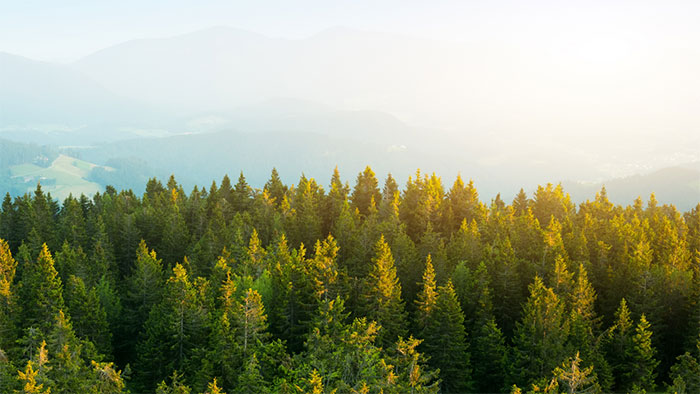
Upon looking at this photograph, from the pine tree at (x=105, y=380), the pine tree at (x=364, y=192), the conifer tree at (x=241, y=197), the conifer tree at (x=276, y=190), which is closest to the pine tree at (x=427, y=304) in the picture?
the pine tree at (x=105, y=380)

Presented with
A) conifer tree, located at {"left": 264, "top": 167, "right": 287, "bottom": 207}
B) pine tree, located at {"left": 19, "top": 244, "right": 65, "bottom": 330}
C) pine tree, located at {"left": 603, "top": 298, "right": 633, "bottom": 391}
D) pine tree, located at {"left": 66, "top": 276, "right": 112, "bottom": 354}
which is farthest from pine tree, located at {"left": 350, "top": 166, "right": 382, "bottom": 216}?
pine tree, located at {"left": 19, "top": 244, "right": 65, "bottom": 330}

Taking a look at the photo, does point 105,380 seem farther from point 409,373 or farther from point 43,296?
point 409,373

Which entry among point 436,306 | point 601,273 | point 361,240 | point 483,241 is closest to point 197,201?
point 361,240

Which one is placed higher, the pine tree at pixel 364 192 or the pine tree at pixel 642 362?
the pine tree at pixel 364 192

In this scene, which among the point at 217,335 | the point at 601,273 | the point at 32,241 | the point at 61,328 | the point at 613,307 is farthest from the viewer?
the point at 32,241

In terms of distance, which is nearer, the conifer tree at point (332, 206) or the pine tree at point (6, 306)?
the pine tree at point (6, 306)

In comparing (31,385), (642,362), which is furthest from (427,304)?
(31,385)

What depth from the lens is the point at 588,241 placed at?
6475cm

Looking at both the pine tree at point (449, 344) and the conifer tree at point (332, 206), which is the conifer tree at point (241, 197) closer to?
the conifer tree at point (332, 206)

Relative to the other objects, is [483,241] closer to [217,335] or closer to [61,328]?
[217,335]

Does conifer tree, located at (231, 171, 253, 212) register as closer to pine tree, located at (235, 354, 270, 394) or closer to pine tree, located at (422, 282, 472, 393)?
pine tree, located at (422, 282, 472, 393)

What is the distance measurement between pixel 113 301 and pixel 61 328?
1984 cm

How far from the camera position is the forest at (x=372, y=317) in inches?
1489

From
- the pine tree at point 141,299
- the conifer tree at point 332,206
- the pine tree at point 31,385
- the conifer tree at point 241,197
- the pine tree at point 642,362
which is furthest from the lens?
the conifer tree at point 241,197
